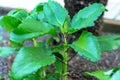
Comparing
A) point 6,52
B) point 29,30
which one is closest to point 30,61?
point 29,30

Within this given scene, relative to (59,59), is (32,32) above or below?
above

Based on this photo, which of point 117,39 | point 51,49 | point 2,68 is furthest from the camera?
point 2,68

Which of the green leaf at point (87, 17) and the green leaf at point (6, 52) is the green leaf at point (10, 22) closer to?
the green leaf at point (6, 52)

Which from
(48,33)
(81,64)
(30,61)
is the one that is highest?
(48,33)

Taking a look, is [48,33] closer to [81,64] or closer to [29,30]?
[29,30]

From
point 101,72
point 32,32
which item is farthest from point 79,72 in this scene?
point 32,32

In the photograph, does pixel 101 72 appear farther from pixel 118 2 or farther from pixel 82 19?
pixel 118 2

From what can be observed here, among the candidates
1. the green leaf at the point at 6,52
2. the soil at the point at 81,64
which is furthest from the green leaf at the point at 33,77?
the soil at the point at 81,64
